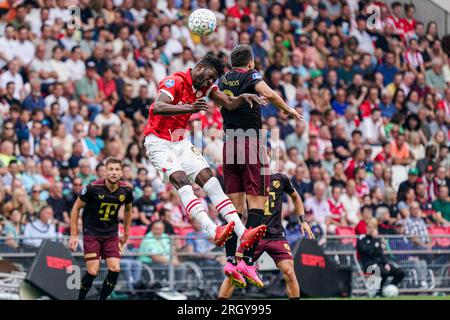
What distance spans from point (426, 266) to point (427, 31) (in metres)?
8.81

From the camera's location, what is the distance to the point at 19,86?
21672 millimetres

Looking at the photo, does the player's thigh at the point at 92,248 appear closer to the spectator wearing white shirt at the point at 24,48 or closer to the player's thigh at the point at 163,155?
the player's thigh at the point at 163,155

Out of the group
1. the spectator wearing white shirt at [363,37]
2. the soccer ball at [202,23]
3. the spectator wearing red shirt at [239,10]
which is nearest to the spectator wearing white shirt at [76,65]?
the spectator wearing red shirt at [239,10]

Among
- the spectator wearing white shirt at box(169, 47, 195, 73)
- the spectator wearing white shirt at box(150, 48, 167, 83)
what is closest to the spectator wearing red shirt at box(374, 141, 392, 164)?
the spectator wearing white shirt at box(169, 47, 195, 73)

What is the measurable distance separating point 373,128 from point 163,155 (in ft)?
39.6

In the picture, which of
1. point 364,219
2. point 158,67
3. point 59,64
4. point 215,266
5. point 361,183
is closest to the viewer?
point 215,266

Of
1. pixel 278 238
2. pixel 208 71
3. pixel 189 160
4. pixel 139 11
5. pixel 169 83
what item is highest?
pixel 139 11

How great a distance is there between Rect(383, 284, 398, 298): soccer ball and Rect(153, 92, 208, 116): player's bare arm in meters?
8.00

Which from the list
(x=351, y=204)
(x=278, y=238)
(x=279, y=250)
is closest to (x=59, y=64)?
(x=351, y=204)

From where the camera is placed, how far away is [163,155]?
13883 mm

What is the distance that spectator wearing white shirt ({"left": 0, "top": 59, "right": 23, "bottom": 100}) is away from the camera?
21562mm

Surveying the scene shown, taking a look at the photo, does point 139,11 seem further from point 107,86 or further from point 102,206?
point 102,206

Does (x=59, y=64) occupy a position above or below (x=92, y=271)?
above

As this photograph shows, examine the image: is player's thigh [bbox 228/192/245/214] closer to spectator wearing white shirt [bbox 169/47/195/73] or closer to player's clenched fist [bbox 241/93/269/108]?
player's clenched fist [bbox 241/93/269/108]
